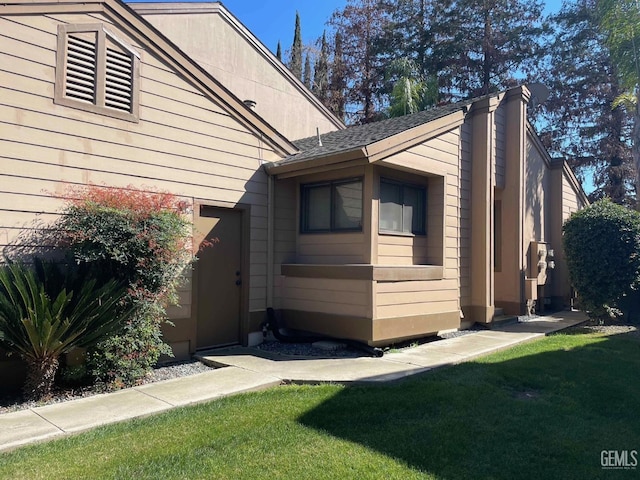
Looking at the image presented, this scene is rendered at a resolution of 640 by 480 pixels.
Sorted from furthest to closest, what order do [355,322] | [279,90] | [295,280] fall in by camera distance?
[279,90], [295,280], [355,322]

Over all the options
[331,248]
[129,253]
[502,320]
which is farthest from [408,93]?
[129,253]

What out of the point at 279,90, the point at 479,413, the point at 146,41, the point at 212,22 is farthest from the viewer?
the point at 279,90

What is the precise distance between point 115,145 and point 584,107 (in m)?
21.6

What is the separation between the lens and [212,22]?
40.6 ft

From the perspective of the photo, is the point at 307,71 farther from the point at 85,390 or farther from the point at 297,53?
the point at 85,390

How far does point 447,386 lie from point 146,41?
6.00 meters

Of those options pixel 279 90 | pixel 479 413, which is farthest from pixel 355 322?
pixel 279 90

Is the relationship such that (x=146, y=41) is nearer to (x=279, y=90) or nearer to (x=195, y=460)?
(x=195, y=460)

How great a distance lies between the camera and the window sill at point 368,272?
7039 millimetres

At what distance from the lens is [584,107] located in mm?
21500

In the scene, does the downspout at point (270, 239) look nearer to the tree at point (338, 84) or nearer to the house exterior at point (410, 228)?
the house exterior at point (410, 228)

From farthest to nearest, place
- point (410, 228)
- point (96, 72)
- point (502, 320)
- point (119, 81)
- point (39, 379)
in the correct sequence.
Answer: point (502, 320)
point (410, 228)
point (119, 81)
point (96, 72)
point (39, 379)

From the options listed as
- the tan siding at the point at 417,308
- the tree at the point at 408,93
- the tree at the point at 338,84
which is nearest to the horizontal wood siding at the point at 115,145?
the tan siding at the point at 417,308

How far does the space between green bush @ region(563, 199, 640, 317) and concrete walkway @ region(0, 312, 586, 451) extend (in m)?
2.08
